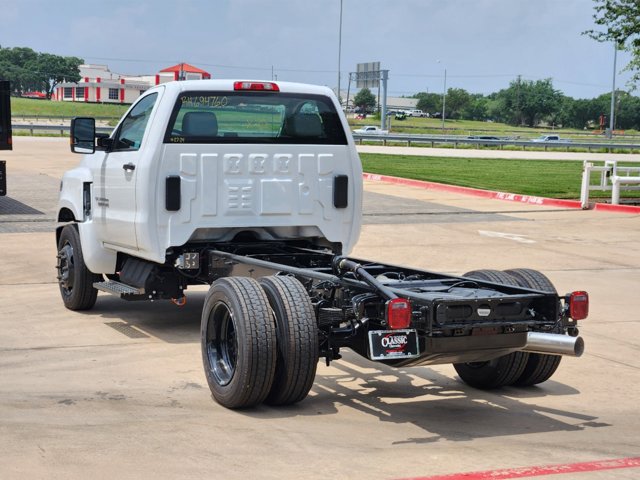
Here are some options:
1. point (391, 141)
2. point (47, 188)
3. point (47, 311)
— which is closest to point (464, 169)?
point (47, 188)

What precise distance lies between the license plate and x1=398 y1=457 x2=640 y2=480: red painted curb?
953 mm

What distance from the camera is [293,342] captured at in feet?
21.8

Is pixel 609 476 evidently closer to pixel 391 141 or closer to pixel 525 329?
pixel 525 329

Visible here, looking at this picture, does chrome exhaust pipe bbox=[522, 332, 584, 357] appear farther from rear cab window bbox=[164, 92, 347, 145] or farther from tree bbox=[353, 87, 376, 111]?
tree bbox=[353, 87, 376, 111]

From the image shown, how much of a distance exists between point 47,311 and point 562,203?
15457mm

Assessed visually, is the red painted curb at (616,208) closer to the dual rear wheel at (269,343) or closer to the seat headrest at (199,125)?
the seat headrest at (199,125)

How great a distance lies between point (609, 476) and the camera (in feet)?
18.8

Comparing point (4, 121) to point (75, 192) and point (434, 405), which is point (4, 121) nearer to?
point (75, 192)

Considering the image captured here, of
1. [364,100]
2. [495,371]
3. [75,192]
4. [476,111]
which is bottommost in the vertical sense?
[495,371]

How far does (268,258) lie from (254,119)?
49.6 inches

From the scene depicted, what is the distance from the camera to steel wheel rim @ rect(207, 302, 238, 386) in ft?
23.5

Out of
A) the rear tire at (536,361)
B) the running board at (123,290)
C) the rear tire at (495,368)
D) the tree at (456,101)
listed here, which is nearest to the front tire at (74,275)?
the running board at (123,290)

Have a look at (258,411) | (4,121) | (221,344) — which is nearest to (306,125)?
(221,344)

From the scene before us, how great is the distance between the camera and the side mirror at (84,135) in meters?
9.59
